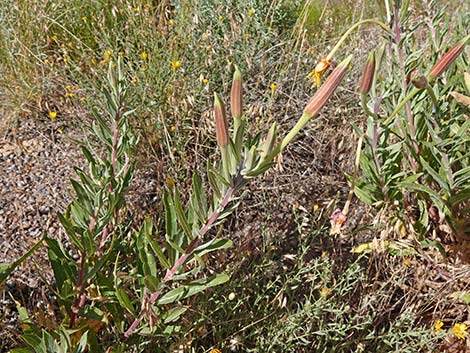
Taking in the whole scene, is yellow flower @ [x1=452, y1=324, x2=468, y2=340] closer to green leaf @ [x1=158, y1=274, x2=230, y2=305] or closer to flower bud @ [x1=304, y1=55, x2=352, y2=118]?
green leaf @ [x1=158, y1=274, x2=230, y2=305]

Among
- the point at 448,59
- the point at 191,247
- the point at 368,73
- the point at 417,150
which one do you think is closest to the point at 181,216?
the point at 191,247

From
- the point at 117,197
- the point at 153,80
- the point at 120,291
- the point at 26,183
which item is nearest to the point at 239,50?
the point at 153,80

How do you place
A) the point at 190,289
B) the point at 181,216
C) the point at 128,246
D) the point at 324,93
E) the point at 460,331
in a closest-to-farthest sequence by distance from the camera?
the point at 324,93 < the point at 181,216 < the point at 190,289 < the point at 128,246 < the point at 460,331

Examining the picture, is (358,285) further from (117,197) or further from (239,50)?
(239,50)

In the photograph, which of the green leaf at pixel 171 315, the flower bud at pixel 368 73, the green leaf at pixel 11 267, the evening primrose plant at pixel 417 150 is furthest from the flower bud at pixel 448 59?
the green leaf at pixel 11 267

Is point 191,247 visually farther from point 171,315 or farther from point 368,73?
point 368,73

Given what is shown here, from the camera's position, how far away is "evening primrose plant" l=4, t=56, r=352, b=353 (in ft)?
3.11

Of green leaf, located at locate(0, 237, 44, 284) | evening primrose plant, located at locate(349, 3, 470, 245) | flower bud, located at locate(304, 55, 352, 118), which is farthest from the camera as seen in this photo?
evening primrose plant, located at locate(349, 3, 470, 245)

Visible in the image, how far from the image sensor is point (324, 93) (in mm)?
873

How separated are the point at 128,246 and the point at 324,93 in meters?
0.72

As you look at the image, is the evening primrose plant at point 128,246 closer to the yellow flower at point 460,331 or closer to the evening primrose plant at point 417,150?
the evening primrose plant at point 417,150

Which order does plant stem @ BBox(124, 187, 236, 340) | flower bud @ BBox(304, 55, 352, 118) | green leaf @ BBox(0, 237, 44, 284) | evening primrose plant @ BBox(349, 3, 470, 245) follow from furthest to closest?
evening primrose plant @ BBox(349, 3, 470, 245)
green leaf @ BBox(0, 237, 44, 284)
plant stem @ BBox(124, 187, 236, 340)
flower bud @ BBox(304, 55, 352, 118)

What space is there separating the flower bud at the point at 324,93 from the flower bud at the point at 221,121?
141 millimetres

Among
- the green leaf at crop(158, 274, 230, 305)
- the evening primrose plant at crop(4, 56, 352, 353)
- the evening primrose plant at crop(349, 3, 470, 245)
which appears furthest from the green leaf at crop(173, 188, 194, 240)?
the evening primrose plant at crop(349, 3, 470, 245)
